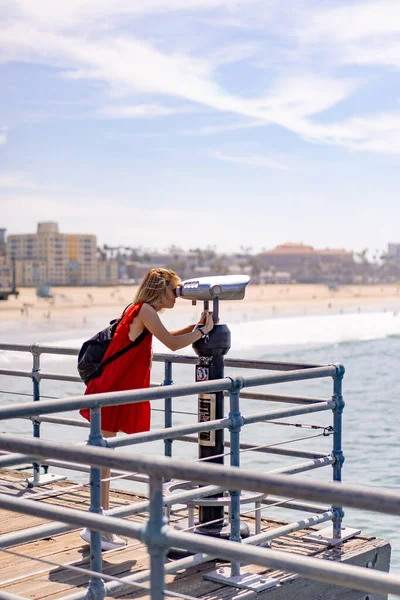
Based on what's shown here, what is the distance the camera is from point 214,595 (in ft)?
13.3

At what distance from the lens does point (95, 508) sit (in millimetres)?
3434

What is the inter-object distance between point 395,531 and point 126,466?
10.2m

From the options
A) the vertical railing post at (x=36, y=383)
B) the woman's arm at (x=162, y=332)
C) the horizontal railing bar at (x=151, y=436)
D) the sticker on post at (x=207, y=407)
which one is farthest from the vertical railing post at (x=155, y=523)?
the vertical railing post at (x=36, y=383)

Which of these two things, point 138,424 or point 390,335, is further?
point 390,335

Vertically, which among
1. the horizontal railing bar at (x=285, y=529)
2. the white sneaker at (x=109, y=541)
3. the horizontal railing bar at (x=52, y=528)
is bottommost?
the white sneaker at (x=109, y=541)

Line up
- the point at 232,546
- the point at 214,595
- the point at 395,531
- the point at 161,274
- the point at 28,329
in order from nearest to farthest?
the point at 232,546, the point at 214,595, the point at 161,274, the point at 395,531, the point at 28,329

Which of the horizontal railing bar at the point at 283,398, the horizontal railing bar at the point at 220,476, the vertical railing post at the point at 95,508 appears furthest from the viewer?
the horizontal railing bar at the point at 283,398

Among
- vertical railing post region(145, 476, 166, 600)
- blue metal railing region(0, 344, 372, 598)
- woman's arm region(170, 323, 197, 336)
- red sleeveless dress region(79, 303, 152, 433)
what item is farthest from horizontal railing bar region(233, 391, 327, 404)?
vertical railing post region(145, 476, 166, 600)

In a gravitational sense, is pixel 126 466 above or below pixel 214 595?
above

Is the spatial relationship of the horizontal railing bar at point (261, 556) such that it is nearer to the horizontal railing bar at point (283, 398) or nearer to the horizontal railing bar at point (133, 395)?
the horizontal railing bar at point (133, 395)

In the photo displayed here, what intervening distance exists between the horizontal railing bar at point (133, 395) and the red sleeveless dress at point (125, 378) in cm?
69

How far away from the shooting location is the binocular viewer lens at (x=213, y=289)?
4.42 m

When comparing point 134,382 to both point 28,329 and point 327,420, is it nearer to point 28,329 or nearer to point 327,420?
point 327,420

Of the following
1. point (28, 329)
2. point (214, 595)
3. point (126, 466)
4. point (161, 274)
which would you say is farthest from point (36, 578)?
point (28, 329)
